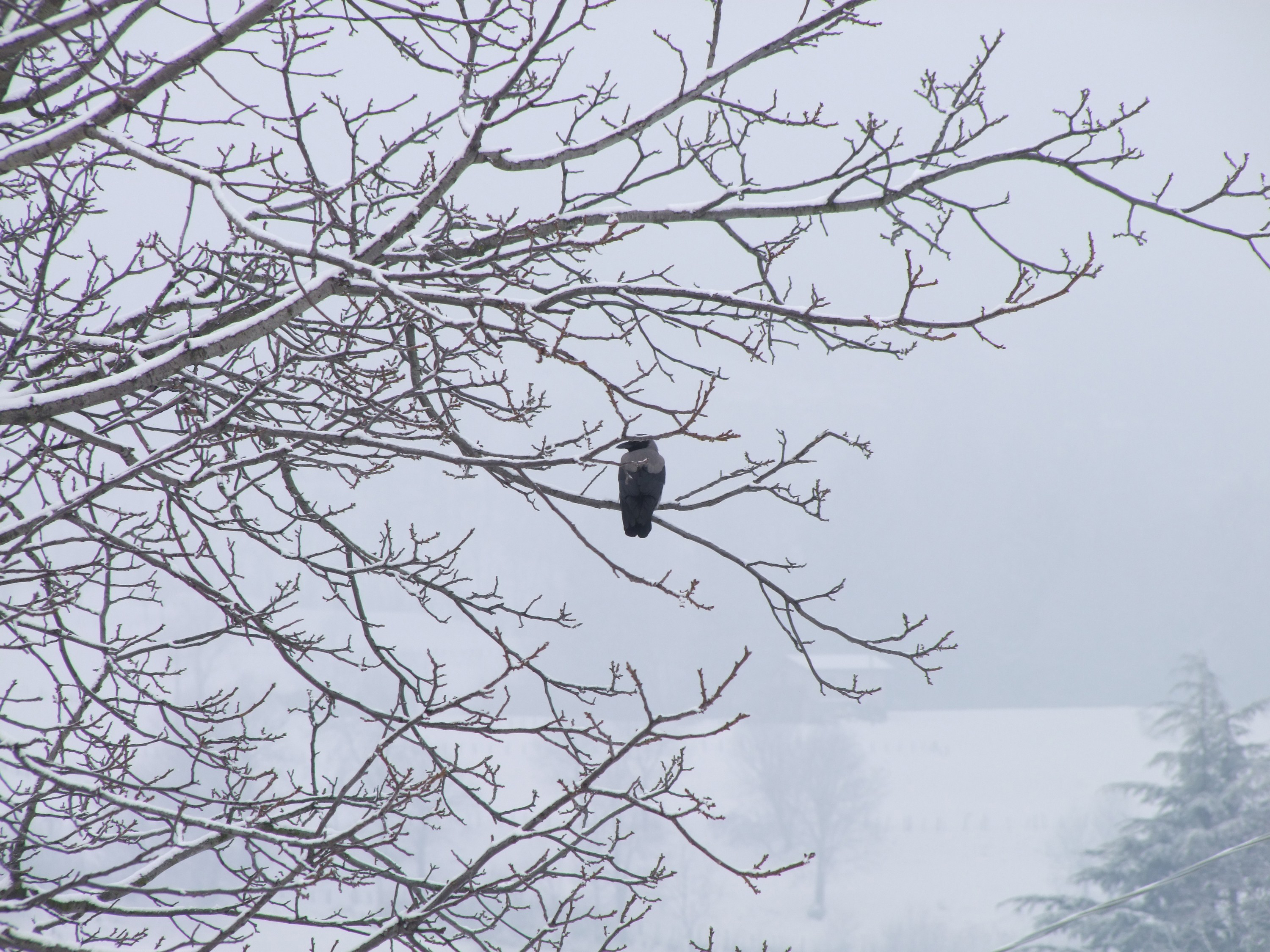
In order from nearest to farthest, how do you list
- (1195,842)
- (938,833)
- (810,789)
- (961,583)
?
1. (1195,842)
2. (810,789)
3. (938,833)
4. (961,583)

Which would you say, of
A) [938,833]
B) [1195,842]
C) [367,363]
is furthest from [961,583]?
[367,363]

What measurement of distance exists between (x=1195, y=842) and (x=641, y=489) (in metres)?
21.0

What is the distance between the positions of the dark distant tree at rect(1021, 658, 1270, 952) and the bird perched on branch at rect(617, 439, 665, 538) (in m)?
19.2

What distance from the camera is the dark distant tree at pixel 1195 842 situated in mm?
19000

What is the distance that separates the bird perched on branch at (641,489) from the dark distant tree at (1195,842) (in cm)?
1917

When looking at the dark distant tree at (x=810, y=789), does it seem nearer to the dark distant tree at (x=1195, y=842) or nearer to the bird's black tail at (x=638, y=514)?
the dark distant tree at (x=1195, y=842)

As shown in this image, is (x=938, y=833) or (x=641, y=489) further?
(x=938, y=833)

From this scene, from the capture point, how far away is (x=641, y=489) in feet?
12.6

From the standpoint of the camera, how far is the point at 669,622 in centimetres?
5003

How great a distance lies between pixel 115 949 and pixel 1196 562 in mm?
97063

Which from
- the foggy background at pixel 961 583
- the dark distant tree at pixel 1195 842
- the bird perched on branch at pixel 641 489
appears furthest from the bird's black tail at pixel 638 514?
the dark distant tree at pixel 1195 842

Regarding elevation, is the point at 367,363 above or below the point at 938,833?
below

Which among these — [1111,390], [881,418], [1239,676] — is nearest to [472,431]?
[881,418]

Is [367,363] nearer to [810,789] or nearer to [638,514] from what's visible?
[638,514]
